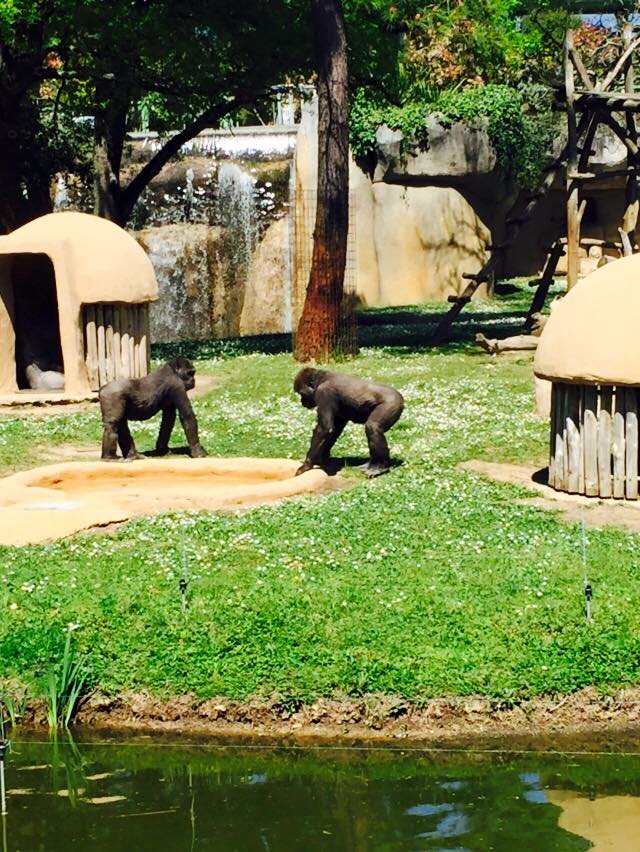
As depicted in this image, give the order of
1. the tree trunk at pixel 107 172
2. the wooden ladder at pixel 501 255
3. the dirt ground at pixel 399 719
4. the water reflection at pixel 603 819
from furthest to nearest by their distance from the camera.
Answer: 1. the tree trunk at pixel 107 172
2. the wooden ladder at pixel 501 255
3. the dirt ground at pixel 399 719
4. the water reflection at pixel 603 819

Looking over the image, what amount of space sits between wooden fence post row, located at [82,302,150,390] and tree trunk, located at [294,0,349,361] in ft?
11.4

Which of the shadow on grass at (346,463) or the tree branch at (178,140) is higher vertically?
the tree branch at (178,140)

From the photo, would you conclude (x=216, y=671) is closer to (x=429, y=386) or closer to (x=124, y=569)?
(x=124, y=569)

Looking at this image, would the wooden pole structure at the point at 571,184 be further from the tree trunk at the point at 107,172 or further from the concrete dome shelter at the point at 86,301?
the tree trunk at the point at 107,172

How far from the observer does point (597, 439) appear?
15.2 m

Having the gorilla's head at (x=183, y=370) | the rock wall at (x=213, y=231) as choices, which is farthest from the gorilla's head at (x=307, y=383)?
the rock wall at (x=213, y=231)

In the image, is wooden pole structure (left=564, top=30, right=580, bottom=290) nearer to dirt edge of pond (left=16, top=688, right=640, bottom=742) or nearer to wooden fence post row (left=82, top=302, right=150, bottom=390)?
wooden fence post row (left=82, top=302, right=150, bottom=390)

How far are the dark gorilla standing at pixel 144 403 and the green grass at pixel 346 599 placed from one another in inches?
106

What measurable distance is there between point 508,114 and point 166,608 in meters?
22.9

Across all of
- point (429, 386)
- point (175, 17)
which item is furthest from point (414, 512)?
point (175, 17)

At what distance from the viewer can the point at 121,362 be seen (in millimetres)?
22859

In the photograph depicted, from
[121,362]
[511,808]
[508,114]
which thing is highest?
[508,114]

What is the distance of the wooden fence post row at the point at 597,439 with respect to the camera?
1506 centimetres

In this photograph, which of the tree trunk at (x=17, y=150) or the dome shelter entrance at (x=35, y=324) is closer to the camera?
the dome shelter entrance at (x=35, y=324)
